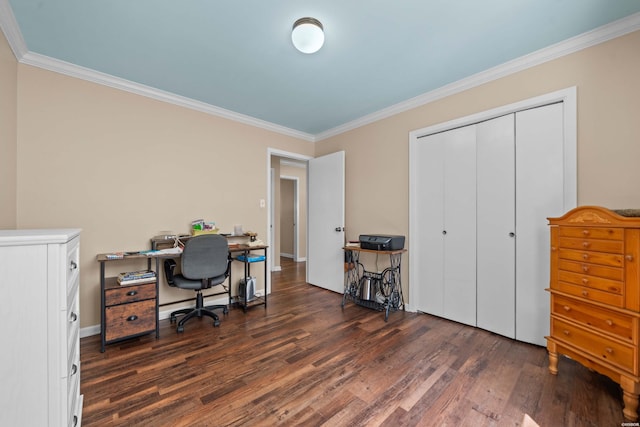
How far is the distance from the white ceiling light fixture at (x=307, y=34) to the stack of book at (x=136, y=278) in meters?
2.46

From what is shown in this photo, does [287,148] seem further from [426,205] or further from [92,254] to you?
[92,254]

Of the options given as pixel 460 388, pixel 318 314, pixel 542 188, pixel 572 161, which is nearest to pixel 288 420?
pixel 460 388

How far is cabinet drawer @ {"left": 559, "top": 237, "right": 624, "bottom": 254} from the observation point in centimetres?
159

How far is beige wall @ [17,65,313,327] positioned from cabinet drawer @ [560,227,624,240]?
3423 millimetres

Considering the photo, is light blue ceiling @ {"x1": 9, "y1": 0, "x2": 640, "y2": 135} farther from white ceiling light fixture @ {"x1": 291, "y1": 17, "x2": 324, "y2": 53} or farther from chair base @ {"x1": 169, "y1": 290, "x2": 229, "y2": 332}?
chair base @ {"x1": 169, "y1": 290, "x2": 229, "y2": 332}

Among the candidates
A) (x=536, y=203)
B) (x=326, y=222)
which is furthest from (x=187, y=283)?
(x=536, y=203)

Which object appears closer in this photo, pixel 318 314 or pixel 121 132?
pixel 121 132

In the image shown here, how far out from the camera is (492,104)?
2566 millimetres

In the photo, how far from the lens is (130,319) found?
2359mm

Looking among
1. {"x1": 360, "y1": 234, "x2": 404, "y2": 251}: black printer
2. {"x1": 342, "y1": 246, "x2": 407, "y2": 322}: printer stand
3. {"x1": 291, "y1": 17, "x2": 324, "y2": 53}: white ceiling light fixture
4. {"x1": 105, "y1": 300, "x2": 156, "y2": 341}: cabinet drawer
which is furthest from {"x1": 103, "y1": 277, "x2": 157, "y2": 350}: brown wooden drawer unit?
{"x1": 291, "y1": 17, "x2": 324, "y2": 53}: white ceiling light fixture

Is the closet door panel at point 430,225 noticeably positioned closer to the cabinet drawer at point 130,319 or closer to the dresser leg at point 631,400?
the dresser leg at point 631,400

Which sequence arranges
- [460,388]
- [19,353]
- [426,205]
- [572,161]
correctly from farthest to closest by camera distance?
[426,205] < [572,161] < [460,388] < [19,353]

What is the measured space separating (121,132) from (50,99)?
56 cm

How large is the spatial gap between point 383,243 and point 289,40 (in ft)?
7.32
